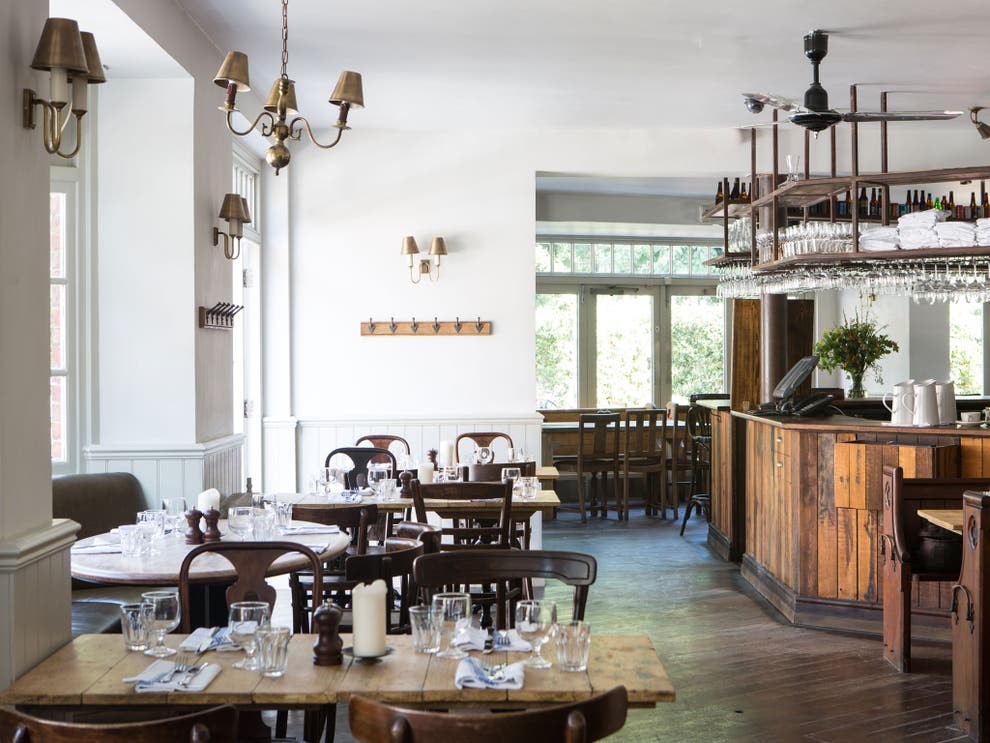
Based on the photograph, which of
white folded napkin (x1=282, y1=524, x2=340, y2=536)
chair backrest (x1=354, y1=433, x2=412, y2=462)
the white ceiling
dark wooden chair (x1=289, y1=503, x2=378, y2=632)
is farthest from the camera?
chair backrest (x1=354, y1=433, x2=412, y2=462)

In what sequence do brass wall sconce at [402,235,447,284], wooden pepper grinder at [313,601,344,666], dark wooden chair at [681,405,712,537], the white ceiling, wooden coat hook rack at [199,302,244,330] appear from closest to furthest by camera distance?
1. wooden pepper grinder at [313,601,344,666]
2. the white ceiling
3. wooden coat hook rack at [199,302,244,330]
4. brass wall sconce at [402,235,447,284]
5. dark wooden chair at [681,405,712,537]

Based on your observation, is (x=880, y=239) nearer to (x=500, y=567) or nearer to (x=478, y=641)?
(x=500, y=567)

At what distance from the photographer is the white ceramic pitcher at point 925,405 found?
5711 mm

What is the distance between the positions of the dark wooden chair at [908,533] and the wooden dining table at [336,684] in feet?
9.12

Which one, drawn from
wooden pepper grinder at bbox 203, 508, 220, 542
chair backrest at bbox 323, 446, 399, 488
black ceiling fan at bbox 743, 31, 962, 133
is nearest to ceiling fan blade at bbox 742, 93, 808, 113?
black ceiling fan at bbox 743, 31, 962, 133

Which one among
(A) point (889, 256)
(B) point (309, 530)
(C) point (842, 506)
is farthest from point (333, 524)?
(A) point (889, 256)

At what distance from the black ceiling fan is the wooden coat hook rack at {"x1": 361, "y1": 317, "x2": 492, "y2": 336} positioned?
3.04 meters

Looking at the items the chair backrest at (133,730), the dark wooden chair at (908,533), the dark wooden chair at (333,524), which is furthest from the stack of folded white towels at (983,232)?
the chair backrest at (133,730)

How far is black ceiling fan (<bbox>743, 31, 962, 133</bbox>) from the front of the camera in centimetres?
490

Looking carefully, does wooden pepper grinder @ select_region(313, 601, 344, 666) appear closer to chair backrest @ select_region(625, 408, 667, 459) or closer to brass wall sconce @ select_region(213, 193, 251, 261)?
brass wall sconce @ select_region(213, 193, 251, 261)

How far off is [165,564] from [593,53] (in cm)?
389

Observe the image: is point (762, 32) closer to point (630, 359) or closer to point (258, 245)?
point (258, 245)

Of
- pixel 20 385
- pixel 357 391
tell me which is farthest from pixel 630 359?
pixel 20 385

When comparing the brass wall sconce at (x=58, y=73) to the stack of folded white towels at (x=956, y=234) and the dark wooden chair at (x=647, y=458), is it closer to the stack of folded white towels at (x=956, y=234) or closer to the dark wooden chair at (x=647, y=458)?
the stack of folded white towels at (x=956, y=234)
